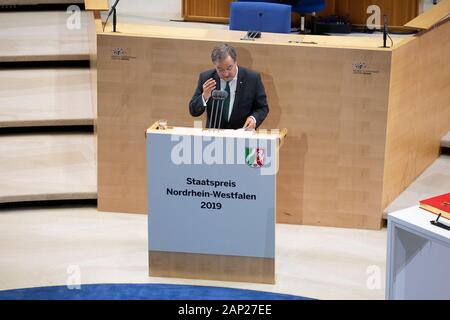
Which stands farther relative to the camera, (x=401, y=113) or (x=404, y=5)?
(x=404, y=5)

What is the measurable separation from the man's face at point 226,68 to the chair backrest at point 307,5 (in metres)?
3.73

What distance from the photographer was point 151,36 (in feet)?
21.2

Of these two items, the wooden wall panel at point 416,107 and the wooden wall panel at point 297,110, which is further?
the wooden wall panel at point 416,107

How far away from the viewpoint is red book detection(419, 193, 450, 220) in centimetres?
409

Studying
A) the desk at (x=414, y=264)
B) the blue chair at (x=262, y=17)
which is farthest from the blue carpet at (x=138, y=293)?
the blue chair at (x=262, y=17)

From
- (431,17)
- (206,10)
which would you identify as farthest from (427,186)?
(206,10)

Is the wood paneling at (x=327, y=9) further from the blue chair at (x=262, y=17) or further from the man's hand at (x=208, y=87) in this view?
the man's hand at (x=208, y=87)

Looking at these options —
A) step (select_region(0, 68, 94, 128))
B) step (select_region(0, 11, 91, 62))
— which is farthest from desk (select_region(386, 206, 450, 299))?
step (select_region(0, 11, 91, 62))

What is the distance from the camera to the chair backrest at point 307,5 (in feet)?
30.8

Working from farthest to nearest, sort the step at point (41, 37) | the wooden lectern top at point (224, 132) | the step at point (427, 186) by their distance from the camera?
the step at point (41, 37), the step at point (427, 186), the wooden lectern top at point (224, 132)

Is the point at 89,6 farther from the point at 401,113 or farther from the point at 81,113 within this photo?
the point at 401,113

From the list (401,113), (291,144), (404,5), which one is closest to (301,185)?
(291,144)

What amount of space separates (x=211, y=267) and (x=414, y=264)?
5.61 ft
